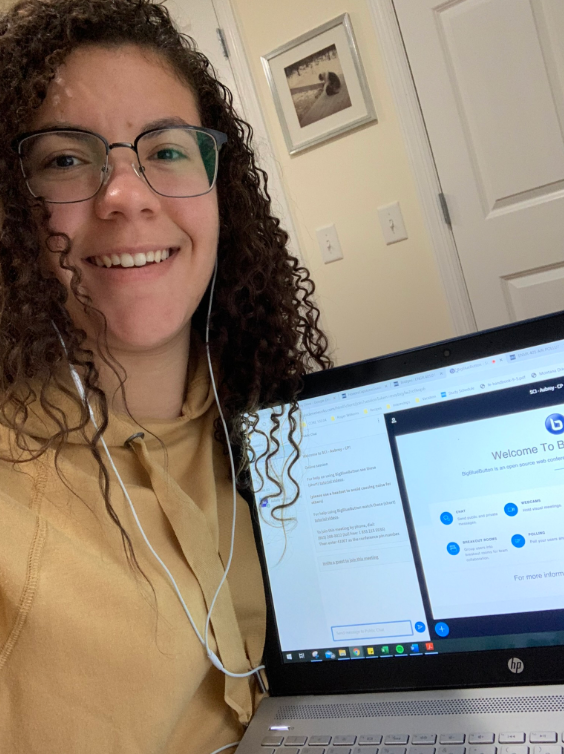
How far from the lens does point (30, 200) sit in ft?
2.28

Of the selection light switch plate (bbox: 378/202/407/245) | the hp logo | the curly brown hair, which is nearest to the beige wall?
light switch plate (bbox: 378/202/407/245)

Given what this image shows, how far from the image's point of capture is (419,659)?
66 centimetres

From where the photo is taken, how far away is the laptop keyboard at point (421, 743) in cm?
55

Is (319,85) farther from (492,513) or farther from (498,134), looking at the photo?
(492,513)

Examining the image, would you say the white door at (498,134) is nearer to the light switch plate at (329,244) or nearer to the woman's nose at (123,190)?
the light switch plate at (329,244)

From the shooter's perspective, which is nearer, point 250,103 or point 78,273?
point 78,273

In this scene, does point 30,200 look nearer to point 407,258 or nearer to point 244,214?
point 244,214

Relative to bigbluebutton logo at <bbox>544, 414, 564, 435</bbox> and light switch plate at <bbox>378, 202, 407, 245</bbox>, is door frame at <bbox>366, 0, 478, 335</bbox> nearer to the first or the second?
light switch plate at <bbox>378, 202, 407, 245</bbox>

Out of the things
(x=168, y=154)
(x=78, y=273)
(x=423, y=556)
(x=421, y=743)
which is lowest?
(x=421, y=743)

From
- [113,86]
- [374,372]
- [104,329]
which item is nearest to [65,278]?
[104,329]

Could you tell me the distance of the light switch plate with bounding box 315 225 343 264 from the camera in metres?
2.13

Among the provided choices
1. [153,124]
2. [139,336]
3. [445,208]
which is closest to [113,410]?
[139,336]

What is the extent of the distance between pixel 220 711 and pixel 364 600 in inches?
8.2

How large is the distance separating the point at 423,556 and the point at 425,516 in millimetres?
41
